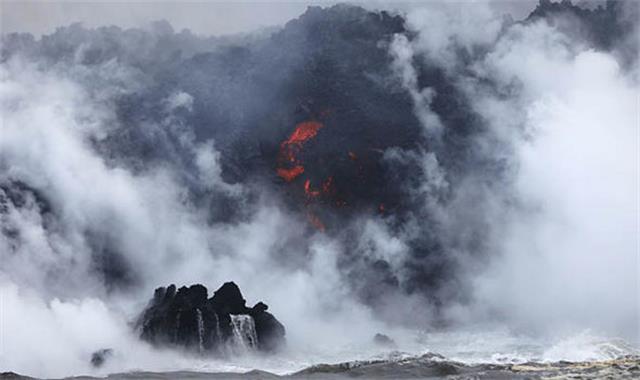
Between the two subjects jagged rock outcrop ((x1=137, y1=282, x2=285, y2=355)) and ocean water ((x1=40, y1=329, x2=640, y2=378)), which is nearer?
ocean water ((x1=40, y1=329, x2=640, y2=378))

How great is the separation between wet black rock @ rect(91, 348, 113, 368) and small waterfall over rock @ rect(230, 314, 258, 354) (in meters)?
12.8

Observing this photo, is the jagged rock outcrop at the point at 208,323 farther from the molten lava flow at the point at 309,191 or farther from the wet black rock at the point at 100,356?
the molten lava flow at the point at 309,191

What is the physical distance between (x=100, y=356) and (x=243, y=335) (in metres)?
15.2

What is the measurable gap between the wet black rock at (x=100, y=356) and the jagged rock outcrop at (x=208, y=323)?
25.8ft

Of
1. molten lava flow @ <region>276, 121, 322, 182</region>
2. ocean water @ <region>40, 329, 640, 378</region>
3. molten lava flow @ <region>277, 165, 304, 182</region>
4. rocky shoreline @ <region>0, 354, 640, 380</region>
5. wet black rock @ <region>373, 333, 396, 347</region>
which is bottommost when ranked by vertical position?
rocky shoreline @ <region>0, 354, 640, 380</region>

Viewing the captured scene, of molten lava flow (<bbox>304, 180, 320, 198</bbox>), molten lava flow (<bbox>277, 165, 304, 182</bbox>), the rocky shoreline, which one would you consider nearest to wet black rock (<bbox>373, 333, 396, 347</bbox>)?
the rocky shoreline

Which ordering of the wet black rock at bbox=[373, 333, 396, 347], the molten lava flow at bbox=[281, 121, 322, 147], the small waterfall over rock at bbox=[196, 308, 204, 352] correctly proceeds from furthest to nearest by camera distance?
the molten lava flow at bbox=[281, 121, 322, 147], the wet black rock at bbox=[373, 333, 396, 347], the small waterfall over rock at bbox=[196, 308, 204, 352]

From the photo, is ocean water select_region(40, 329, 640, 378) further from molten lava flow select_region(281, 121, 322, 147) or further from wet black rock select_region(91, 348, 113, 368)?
molten lava flow select_region(281, 121, 322, 147)

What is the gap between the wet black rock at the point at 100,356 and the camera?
65.0 meters

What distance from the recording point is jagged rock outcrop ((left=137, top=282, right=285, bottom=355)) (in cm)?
7469

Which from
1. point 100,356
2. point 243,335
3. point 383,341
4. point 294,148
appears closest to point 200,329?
point 243,335

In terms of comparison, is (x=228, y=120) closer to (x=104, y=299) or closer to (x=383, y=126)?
(x=383, y=126)

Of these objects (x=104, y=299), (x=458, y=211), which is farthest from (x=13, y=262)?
(x=458, y=211)

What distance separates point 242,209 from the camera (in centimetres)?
12212
